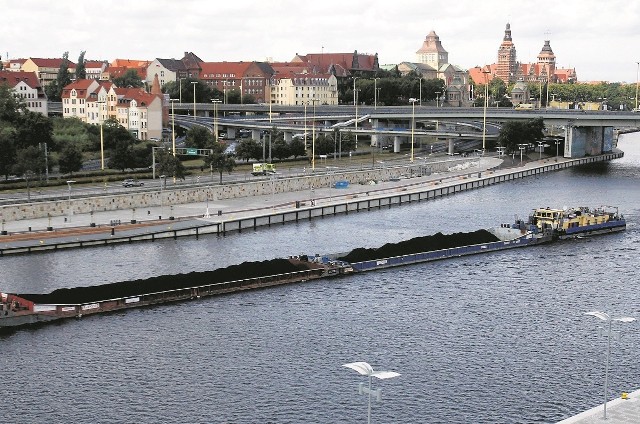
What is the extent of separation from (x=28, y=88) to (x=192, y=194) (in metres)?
80.3

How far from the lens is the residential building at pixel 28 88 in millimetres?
163837

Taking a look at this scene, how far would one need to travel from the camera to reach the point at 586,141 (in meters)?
169

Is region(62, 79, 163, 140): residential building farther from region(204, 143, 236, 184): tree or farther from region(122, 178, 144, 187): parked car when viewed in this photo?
region(122, 178, 144, 187): parked car

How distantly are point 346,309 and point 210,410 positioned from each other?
18605 mm

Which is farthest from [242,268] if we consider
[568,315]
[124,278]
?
[568,315]

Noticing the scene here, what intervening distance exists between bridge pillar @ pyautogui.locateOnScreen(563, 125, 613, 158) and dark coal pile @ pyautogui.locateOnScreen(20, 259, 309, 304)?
343ft

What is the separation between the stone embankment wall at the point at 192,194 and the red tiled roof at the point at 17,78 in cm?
6880

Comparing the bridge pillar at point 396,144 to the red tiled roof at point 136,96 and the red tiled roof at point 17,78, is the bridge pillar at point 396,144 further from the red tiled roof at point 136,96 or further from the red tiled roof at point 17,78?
the red tiled roof at point 17,78

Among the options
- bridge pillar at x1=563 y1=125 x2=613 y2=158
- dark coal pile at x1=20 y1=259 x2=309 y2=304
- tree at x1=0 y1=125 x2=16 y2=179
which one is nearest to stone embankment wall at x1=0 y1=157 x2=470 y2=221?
tree at x1=0 y1=125 x2=16 y2=179

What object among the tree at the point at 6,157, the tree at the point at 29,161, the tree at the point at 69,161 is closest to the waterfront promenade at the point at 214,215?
the tree at the point at 29,161

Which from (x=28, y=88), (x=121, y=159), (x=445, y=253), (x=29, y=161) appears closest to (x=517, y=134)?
(x=121, y=159)

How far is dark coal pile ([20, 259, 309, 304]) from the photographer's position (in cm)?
5731

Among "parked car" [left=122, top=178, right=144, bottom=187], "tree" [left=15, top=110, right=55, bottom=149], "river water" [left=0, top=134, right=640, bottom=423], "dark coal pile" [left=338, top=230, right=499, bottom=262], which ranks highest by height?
"tree" [left=15, top=110, right=55, bottom=149]

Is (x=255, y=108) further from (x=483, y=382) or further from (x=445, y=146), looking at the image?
(x=483, y=382)
